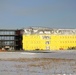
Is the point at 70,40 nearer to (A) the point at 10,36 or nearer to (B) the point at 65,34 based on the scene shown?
(B) the point at 65,34

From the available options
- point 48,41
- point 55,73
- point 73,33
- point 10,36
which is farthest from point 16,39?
point 55,73

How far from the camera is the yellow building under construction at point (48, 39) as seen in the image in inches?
6176

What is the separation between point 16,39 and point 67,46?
2130cm

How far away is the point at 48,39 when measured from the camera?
160875 mm

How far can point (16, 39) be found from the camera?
158000 mm

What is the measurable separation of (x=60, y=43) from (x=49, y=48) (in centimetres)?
508

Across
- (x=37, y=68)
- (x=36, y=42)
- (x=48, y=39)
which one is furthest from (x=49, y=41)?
(x=37, y=68)

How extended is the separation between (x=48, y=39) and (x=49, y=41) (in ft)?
4.79

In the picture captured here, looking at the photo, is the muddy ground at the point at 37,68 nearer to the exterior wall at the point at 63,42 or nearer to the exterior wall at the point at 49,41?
the exterior wall at the point at 49,41

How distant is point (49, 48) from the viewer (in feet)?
529

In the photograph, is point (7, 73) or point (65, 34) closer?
point (7, 73)

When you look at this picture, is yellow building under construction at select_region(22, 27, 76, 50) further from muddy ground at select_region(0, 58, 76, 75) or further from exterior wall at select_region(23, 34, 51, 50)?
muddy ground at select_region(0, 58, 76, 75)

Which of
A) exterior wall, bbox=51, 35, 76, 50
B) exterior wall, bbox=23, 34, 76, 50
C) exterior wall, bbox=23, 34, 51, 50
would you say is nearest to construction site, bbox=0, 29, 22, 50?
exterior wall, bbox=23, 34, 51, 50

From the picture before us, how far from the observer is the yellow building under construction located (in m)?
157
